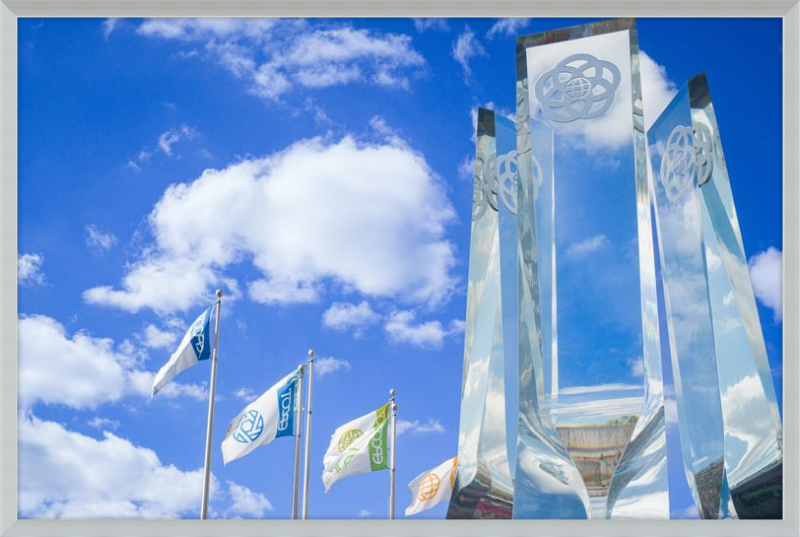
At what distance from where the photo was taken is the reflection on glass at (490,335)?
1063 centimetres

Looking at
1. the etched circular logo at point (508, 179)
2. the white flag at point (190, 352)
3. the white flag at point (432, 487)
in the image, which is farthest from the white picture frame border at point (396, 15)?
the white flag at point (432, 487)

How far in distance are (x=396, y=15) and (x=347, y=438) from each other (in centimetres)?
696

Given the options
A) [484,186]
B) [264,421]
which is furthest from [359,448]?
[484,186]

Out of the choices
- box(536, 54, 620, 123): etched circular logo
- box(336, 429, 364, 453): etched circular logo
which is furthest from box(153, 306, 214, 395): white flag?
box(536, 54, 620, 123): etched circular logo

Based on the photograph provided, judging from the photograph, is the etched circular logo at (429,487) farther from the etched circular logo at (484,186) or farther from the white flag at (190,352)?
the etched circular logo at (484,186)

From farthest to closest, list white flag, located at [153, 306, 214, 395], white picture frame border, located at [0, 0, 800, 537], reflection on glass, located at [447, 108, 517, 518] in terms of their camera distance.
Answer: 1. white flag, located at [153, 306, 214, 395]
2. reflection on glass, located at [447, 108, 517, 518]
3. white picture frame border, located at [0, 0, 800, 537]

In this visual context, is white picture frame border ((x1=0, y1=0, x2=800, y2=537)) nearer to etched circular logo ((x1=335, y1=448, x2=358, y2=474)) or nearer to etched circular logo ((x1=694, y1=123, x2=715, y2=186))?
etched circular logo ((x1=694, y1=123, x2=715, y2=186))

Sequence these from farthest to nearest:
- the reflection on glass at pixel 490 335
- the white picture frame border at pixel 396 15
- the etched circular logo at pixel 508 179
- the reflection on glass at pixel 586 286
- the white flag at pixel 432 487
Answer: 1. the white flag at pixel 432 487
2. the etched circular logo at pixel 508 179
3. the reflection on glass at pixel 490 335
4. the reflection on glass at pixel 586 286
5. the white picture frame border at pixel 396 15

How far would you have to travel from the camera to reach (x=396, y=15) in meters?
9.75

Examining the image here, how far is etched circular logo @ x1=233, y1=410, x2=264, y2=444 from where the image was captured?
42.4ft

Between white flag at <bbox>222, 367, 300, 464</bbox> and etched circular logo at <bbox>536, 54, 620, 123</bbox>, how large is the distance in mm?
5300

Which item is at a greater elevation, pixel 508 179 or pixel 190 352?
pixel 508 179

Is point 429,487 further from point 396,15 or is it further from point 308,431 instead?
point 396,15
